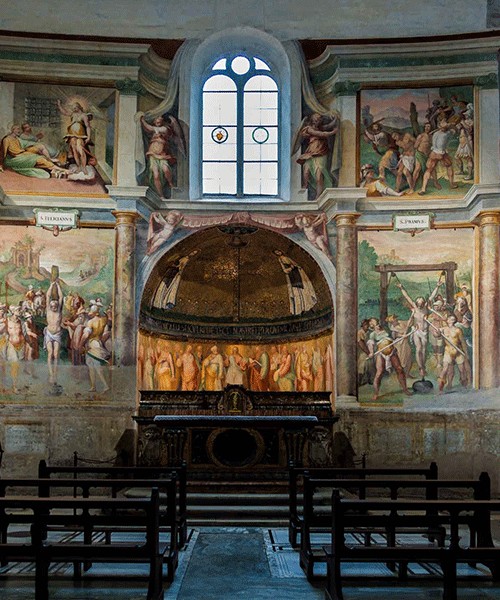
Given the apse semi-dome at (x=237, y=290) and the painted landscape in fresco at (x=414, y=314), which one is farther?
the apse semi-dome at (x=237, y=290)

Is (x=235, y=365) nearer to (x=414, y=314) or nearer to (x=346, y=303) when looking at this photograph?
(x=346, y=303)

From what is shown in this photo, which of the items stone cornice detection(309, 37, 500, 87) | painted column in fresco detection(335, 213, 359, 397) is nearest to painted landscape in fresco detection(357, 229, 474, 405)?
painted column in fresco detection(335, 213, 359, 397)

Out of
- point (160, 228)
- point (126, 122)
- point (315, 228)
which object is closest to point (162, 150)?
point (126, 122)

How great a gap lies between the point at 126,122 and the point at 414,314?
734 cm

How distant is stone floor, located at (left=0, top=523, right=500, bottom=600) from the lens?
28.2ft

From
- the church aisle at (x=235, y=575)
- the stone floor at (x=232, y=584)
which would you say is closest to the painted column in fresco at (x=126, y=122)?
the church aisle at (x=235, y=575)

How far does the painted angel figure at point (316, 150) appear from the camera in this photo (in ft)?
60.6

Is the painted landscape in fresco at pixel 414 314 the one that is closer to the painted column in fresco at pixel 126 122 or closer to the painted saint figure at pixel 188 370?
the painted saint figure at pixel 188 370

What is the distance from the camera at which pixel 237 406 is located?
1694 cm

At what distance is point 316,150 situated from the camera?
18516 mm

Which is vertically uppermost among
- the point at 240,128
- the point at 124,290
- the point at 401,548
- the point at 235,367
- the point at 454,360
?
the point at 240,128

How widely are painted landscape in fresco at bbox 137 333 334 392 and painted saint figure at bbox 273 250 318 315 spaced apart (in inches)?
31.9

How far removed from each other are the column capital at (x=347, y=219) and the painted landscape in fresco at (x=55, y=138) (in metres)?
4.94

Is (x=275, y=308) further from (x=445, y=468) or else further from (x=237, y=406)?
(x=445, y=468)
